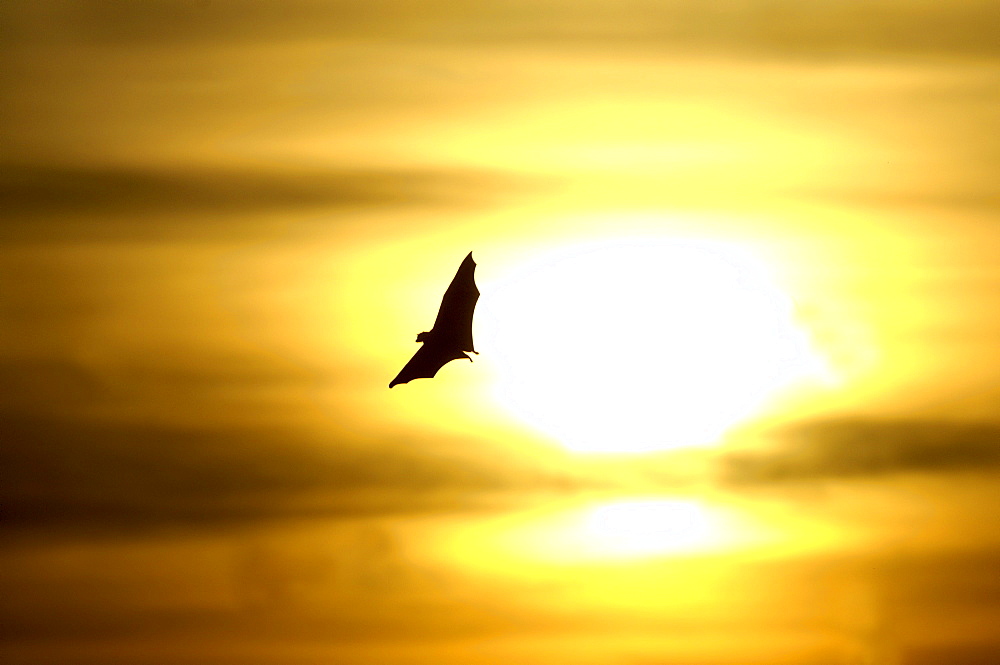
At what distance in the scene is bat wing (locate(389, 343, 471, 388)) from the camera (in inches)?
3147

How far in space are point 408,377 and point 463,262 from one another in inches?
234

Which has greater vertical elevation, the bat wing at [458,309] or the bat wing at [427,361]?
the bat wing at [458,309]

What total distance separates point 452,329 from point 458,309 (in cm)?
88

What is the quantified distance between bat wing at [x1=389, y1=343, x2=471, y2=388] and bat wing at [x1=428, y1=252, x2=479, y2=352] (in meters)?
0.39

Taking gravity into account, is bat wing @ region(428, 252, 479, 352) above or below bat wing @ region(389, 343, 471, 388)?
above

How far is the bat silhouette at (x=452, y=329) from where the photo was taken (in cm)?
7831

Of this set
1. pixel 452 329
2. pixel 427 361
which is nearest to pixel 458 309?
pixel 452 329

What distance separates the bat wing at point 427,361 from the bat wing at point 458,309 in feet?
Answer: 1.27

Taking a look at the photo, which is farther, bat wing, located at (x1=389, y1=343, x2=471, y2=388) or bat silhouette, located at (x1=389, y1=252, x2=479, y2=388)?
bat wing, located at (x1=389, y1=343, x2=471, y2=388)

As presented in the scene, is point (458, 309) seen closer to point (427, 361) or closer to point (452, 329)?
point (452, 329)

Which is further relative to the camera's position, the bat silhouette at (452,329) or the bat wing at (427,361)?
the bat wing at (427,361)

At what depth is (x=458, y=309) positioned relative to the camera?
7875 centimetres

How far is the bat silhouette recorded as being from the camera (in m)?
78.3

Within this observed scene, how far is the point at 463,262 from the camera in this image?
7788 centimetres
